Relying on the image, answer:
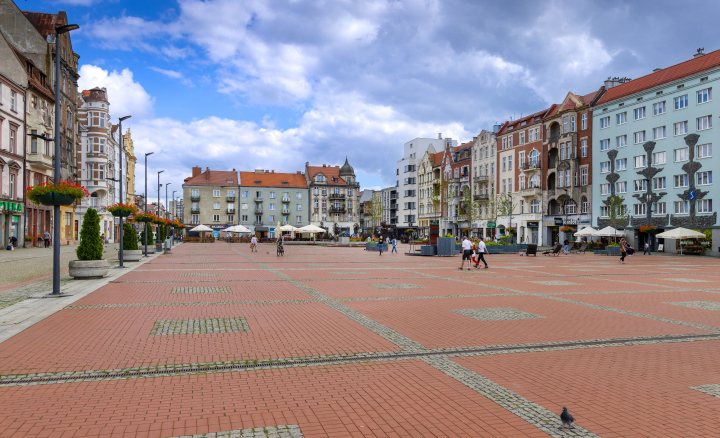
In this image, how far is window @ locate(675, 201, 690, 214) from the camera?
44.3m

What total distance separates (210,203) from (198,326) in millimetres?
86854

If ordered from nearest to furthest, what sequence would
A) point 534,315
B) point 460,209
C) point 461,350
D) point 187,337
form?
point 461,350
point 187,337
point 534,315
point 460,209

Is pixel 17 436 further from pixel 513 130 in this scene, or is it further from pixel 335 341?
pixel 513 130

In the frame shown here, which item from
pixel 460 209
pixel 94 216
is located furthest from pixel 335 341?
pixel 460 209

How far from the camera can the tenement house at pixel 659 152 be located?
42.7 meters

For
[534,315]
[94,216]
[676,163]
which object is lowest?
[534,315]

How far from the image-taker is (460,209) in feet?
253

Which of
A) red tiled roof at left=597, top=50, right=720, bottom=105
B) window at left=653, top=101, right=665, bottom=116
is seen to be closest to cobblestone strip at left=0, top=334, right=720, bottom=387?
red tiled roof at left=597, top=50, right=720, bottom=105

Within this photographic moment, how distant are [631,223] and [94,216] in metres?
48.4

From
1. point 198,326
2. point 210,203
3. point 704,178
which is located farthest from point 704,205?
point 210,203

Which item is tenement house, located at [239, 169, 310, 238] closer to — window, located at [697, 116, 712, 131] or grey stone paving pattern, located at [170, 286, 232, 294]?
window, located at [697, 116, 712, 131]

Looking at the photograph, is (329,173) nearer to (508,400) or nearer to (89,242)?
(89,242)

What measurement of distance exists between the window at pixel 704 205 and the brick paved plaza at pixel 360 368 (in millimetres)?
37315

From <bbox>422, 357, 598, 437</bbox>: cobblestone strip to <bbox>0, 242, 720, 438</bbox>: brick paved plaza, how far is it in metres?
0.02
